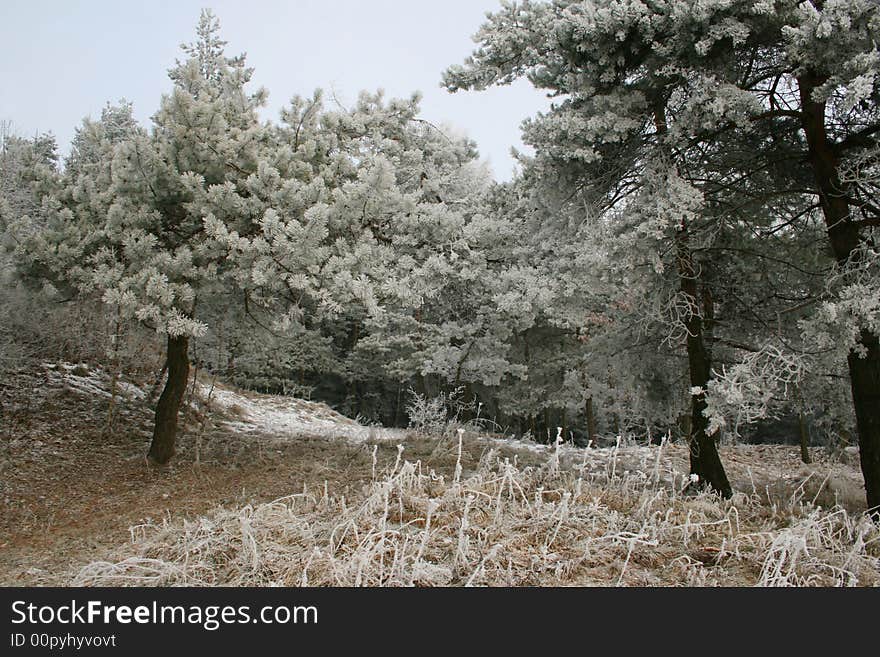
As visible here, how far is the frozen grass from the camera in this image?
280cm

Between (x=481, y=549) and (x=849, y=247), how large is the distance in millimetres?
5183

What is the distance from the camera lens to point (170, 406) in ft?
26.2

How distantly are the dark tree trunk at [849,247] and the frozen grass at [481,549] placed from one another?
8.76 ft

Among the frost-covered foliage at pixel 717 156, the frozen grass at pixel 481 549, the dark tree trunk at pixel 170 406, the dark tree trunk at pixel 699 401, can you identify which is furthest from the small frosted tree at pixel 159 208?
the dark tree trunk at pixel 699 401

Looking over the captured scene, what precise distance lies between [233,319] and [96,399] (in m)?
3.13

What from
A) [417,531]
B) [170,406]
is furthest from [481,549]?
[170,406]

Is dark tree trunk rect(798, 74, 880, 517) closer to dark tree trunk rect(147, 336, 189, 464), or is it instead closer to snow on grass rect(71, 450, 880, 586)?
snow on grass rect(71, 450, 880, 586)

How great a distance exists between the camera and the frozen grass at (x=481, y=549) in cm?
280

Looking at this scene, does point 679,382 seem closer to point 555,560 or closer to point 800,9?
point 800,9

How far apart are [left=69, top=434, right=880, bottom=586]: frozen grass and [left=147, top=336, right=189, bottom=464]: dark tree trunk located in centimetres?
452

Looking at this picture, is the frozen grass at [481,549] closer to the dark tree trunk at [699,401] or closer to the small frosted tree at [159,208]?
the small frosted tree at [159,208]

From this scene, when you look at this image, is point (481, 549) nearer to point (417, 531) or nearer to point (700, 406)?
point (417, 531)

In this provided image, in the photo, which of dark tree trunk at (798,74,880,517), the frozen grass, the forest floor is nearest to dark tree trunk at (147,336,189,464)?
the forest floor

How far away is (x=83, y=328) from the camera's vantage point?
11047mm
